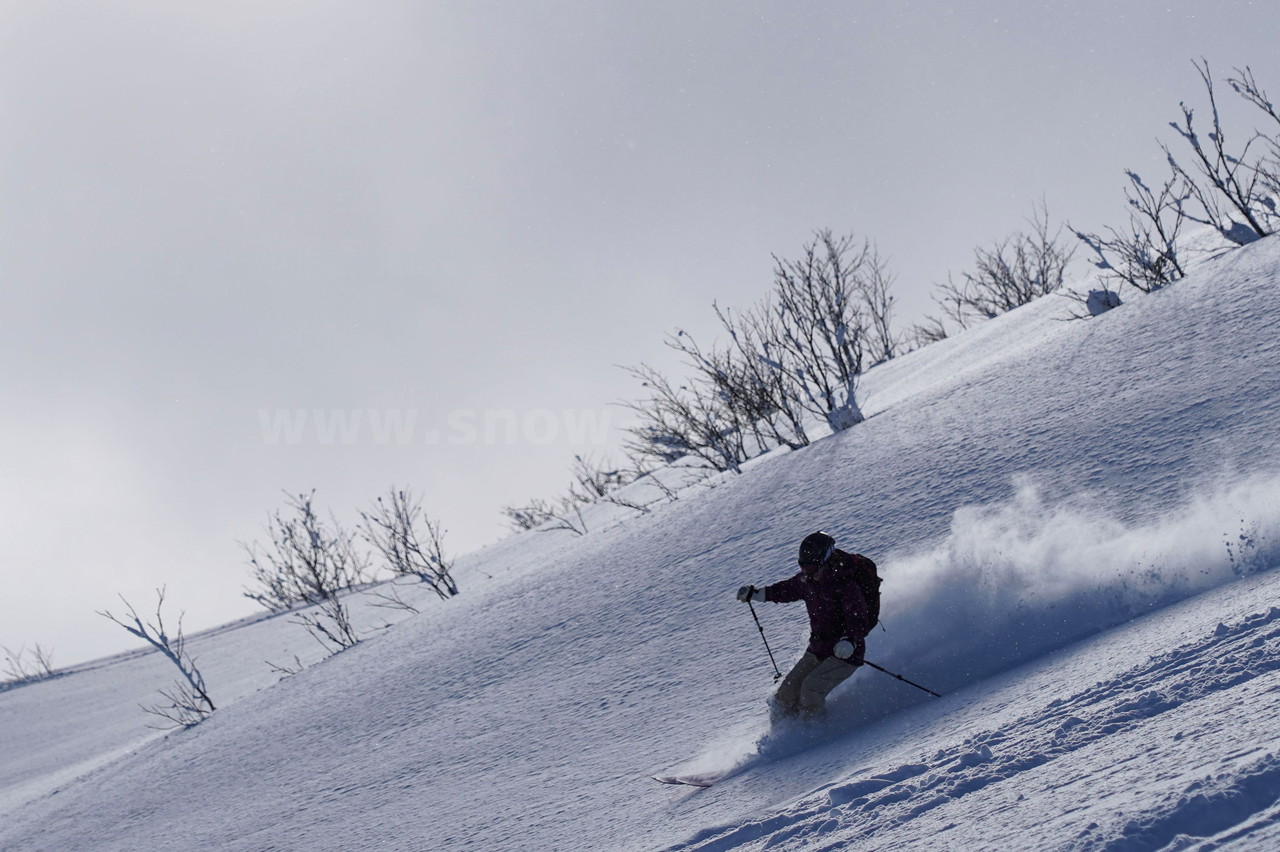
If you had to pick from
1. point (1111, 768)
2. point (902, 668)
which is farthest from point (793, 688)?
point (1111, 768)

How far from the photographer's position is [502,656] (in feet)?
28.0

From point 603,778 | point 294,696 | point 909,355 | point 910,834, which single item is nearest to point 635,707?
point 603,778

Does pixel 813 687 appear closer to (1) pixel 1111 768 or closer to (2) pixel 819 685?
(2) pixel 819 685

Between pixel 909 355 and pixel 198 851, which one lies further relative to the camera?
pixel 909 355

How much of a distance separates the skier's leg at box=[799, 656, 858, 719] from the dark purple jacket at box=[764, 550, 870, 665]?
8 centimetres

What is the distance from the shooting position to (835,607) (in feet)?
17.4

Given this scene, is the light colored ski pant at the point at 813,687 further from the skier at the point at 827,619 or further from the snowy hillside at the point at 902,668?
the snowy hillside at the point at 902,668

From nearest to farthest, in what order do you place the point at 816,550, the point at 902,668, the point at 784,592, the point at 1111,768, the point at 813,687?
the point at 1111,768 < the point at 813,687 < the point at 816,550 < the point at 902,668 < the point at 784,592

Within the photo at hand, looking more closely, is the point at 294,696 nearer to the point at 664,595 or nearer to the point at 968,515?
the point at 664,595

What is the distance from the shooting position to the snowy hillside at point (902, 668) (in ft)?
10.5

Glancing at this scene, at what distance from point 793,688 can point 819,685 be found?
166 millimetres

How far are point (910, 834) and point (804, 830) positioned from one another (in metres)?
Result: 0.55

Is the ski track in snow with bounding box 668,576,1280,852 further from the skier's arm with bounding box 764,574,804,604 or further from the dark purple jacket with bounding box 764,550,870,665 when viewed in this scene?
the skier's arm with bounding box 764,574,804,604

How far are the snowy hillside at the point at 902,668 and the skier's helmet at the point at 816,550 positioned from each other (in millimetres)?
822
